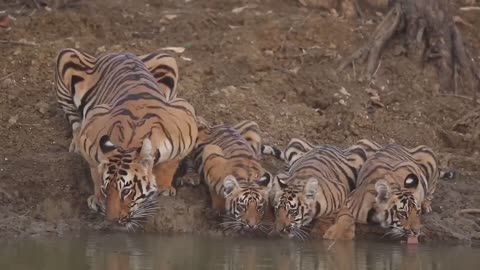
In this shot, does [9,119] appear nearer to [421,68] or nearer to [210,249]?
[210,249]

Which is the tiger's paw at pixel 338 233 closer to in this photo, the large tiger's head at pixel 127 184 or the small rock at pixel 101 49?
the large tiger's head at pixel 127 184

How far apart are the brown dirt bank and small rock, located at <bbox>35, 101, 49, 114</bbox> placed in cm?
1

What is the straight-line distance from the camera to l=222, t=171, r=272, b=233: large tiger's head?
12.3 m

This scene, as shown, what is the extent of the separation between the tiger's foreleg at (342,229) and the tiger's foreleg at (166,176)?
4.92 ft

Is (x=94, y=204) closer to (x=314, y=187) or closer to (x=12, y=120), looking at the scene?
(x=314, y=187)

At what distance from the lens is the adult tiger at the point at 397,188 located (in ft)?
41.0

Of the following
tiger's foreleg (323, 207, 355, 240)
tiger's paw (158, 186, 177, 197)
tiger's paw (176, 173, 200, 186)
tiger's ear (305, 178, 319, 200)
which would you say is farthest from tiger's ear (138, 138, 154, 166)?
tiger's foreleg (323, 207, 355, 240)

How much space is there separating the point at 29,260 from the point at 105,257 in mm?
597

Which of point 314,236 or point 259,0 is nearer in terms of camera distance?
point 314,236

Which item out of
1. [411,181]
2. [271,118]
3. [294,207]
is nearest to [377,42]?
[271,118]

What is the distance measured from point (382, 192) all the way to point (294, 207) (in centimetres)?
83

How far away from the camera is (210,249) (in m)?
11.7

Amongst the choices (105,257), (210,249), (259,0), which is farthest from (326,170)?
(259,0)

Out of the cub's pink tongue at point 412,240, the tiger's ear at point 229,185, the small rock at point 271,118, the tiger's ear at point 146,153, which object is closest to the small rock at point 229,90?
the small rock at point 271,118
